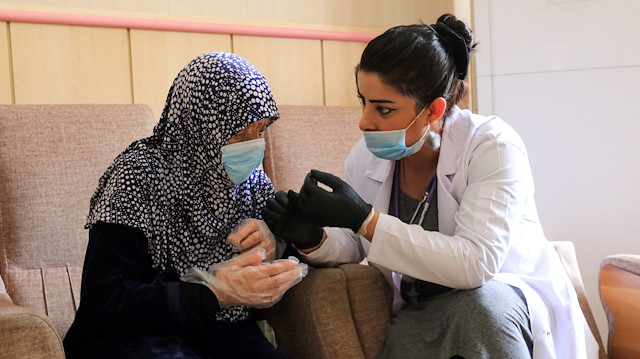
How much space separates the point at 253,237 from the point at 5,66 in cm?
116

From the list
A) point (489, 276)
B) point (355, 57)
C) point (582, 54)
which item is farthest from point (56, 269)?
point (582, 54)

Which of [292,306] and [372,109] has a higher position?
[372,109]

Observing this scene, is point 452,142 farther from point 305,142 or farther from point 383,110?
point 305,142

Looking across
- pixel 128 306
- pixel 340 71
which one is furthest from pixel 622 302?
pixel 340 71

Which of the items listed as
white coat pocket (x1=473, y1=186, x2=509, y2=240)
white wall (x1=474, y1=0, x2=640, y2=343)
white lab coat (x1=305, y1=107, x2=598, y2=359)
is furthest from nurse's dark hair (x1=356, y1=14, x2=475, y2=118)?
white wall (x1=474, y1=0, x2=640, y2=343)

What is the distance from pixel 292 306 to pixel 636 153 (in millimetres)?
1432

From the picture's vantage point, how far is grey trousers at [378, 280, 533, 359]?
4.49ft

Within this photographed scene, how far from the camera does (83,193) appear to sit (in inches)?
74.4

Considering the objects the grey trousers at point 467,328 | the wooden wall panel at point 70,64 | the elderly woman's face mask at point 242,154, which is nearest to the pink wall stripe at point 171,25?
the wooden wall panel at point 70,64

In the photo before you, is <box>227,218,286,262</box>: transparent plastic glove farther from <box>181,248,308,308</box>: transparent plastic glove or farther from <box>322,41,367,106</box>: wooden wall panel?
<box>322,41,367,106</box>: wooden wall panel

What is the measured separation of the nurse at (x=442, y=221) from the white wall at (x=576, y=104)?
0.85 m

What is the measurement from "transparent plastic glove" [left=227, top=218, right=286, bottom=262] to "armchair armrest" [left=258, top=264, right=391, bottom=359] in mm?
113

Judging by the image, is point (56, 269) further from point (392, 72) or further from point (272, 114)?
point (392, 72)

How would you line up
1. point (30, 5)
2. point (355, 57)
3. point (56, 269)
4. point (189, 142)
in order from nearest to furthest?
point (189, 142), point (56, 269), point (30, 5), point (355, 57)
